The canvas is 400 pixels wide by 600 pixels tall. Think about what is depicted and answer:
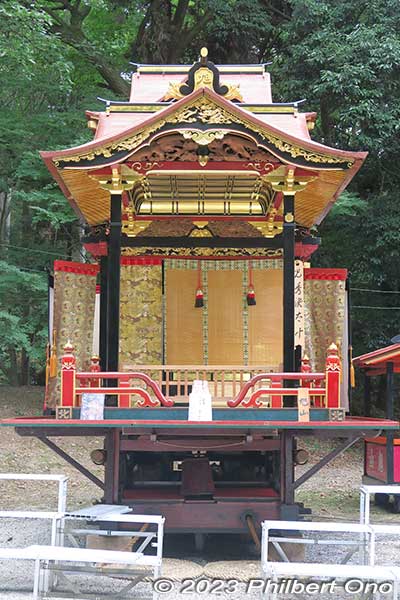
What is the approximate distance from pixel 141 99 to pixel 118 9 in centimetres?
1133

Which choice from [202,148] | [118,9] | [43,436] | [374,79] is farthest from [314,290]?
[118,9]

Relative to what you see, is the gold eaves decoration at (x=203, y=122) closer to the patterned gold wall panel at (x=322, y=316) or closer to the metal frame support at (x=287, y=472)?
the patterned gold wall panel at (x=322, y=316)

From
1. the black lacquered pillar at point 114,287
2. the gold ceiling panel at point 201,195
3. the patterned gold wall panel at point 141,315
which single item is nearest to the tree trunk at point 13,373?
the patterned gold wall panel at point 141,315

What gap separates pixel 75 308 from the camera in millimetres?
11352

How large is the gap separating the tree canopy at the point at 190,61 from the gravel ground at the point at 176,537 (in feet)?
7.20

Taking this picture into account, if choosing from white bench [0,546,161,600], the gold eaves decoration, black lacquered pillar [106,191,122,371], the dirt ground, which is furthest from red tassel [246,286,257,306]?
white bench [0,546,161,600]

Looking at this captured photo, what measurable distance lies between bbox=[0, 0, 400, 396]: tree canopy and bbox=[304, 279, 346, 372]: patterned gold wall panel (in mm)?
6858

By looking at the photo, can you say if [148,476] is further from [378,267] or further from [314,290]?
[378,267]

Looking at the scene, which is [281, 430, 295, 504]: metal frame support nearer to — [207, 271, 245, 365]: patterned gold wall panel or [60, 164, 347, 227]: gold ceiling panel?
[207, 271, 245, 365]: patterned gold wall panel

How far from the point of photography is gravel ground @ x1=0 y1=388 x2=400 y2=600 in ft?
24.7

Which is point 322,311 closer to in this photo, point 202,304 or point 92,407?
point 202,304

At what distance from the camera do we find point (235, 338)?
11531 mm

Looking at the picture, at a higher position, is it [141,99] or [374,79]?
[374,79]

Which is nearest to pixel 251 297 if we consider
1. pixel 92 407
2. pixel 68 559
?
pixel 92 407
